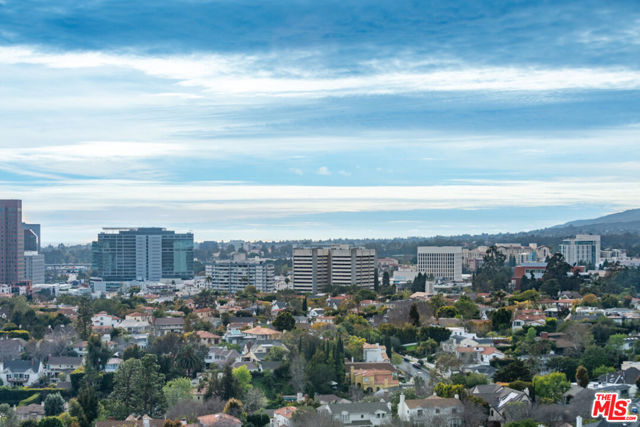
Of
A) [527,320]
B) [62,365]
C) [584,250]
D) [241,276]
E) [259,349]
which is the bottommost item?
[62,365]

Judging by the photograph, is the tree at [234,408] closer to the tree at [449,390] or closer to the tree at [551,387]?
the tree at [449,390]

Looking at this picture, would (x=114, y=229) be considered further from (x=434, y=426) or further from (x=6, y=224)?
(x=434, y=426)

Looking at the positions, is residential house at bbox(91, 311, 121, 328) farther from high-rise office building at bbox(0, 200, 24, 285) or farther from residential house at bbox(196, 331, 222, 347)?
high-rise office building at bbox(0, 200, 24, 285)

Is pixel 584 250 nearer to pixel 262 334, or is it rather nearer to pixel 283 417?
pixel 262 334

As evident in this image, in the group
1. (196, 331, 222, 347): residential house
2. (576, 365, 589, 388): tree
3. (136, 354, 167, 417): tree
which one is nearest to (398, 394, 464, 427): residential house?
(576, 365, 589, 388): tree

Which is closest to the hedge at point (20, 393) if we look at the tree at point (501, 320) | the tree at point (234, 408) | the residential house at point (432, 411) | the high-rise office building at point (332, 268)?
the tree at point (234, 408)

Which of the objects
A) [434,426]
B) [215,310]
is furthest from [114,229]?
[434,426]

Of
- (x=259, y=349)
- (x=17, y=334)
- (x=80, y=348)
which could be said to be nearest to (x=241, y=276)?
(x=17, y=334)
